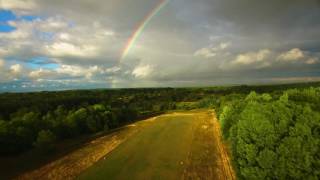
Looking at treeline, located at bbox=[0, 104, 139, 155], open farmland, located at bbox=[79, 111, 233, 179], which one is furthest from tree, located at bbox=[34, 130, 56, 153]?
open farmland, located at bbox=[79, 111, 233, 179]

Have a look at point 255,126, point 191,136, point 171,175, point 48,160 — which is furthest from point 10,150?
point 255,126

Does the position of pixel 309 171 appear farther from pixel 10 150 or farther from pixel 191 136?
pixel 10 150

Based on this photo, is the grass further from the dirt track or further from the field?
the dirt track

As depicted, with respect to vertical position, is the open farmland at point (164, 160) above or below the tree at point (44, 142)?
below

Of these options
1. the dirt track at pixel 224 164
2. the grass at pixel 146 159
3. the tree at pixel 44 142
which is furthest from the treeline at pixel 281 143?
the tree at pixel 44 142

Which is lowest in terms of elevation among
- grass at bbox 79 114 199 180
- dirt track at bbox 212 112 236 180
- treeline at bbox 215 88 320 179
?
grass at bbox 79 114 199 180

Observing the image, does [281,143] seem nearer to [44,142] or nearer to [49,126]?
[44,142]

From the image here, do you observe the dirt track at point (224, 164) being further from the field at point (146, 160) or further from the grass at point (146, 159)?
the grass at point (146, 159)

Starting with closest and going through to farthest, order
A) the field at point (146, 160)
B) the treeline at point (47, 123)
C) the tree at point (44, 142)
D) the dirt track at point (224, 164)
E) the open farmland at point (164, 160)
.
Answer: the dirt track at point (224, 164) < the open farmland at point (164, 160) < the field at point (146, 160) < the tree at point (44, 142) < the treeline at point (47, 123)

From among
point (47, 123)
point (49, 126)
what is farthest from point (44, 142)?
point (47, 123)
